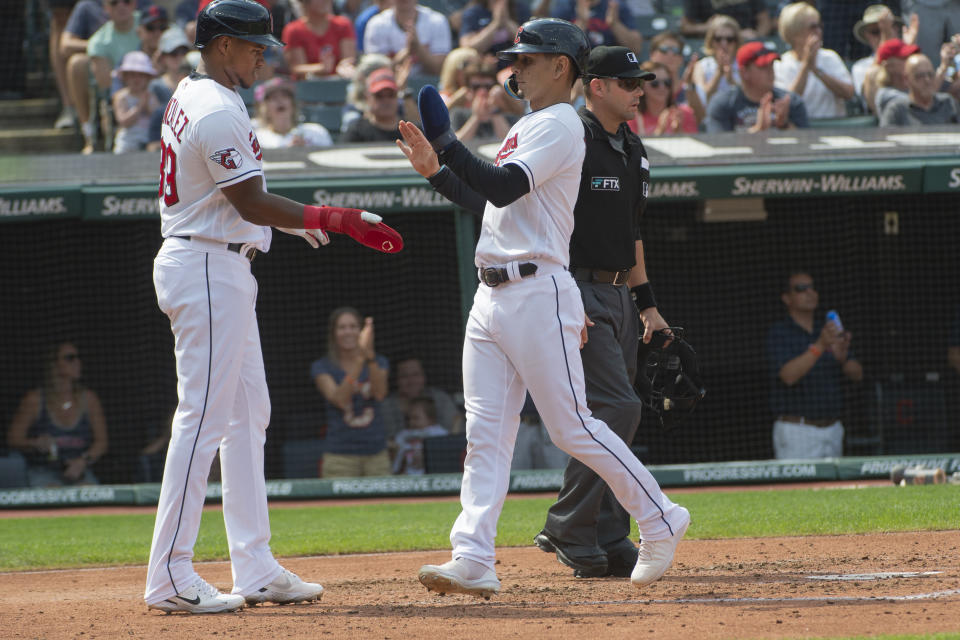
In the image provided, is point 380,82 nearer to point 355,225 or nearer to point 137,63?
point 137,63

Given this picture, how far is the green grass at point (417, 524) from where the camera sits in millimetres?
5895

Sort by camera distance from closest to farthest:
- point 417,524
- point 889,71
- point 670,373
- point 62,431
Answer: point 670,373 → point 417,524 → point 62,431 → point 889,71

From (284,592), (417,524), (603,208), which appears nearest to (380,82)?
(417,524)

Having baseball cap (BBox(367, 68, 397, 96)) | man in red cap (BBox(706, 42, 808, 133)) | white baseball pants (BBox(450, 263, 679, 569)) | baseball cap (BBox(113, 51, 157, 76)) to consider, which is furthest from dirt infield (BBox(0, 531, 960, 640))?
baseball cap (BBox(113, 51, 157, 76))

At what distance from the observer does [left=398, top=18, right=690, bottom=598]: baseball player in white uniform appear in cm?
383

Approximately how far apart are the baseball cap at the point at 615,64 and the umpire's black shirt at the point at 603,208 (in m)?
0.20

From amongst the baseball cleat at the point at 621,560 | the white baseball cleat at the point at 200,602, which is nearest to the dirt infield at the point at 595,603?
the white baseball cleat at the point at 200,602

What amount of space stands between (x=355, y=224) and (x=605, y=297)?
1.12 m

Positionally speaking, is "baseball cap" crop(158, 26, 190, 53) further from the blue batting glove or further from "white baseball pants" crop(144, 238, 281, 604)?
the blue batting glove

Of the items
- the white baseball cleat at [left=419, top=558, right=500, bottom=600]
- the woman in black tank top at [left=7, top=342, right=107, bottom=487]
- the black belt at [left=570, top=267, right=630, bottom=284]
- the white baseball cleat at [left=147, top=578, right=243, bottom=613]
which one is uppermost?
the black belt at [left=570, top=267, right=630, bottom=284]

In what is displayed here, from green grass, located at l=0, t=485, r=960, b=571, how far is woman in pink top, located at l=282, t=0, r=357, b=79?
461 cm

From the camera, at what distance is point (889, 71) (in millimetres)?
9680

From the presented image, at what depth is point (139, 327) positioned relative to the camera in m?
9.40

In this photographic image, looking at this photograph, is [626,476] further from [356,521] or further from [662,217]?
[662,217]
